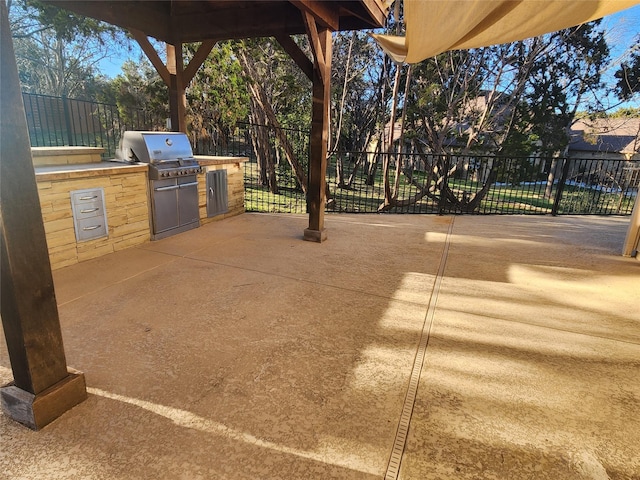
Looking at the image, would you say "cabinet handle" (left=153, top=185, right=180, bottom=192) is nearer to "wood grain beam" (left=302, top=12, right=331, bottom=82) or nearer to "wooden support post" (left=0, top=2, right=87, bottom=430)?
"wood grain beam" (left=302, top=12, right=331, bottom=82)

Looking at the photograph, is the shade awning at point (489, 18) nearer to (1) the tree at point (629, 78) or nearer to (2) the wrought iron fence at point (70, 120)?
(2) the wrought iron fence at point (70, 120)

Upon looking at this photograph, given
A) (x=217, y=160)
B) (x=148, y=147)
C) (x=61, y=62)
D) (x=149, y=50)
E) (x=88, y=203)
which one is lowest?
(x=88, y=203)

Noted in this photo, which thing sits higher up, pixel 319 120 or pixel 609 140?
pixel 609 140

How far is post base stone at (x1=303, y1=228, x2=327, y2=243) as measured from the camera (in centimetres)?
479

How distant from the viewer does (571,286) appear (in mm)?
3594

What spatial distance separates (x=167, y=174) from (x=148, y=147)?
0.37 m

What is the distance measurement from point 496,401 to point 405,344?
0.66m

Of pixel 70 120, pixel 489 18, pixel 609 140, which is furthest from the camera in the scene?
pixel 609 140

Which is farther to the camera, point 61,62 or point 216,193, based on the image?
point 61,62

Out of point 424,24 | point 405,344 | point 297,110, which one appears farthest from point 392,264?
point 297,110

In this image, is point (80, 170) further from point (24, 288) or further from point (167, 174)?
point (24, 288)

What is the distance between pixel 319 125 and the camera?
4.55 m

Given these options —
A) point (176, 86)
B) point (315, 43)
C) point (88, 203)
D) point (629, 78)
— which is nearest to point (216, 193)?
point (176, 86)

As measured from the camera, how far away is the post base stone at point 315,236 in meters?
4.79
